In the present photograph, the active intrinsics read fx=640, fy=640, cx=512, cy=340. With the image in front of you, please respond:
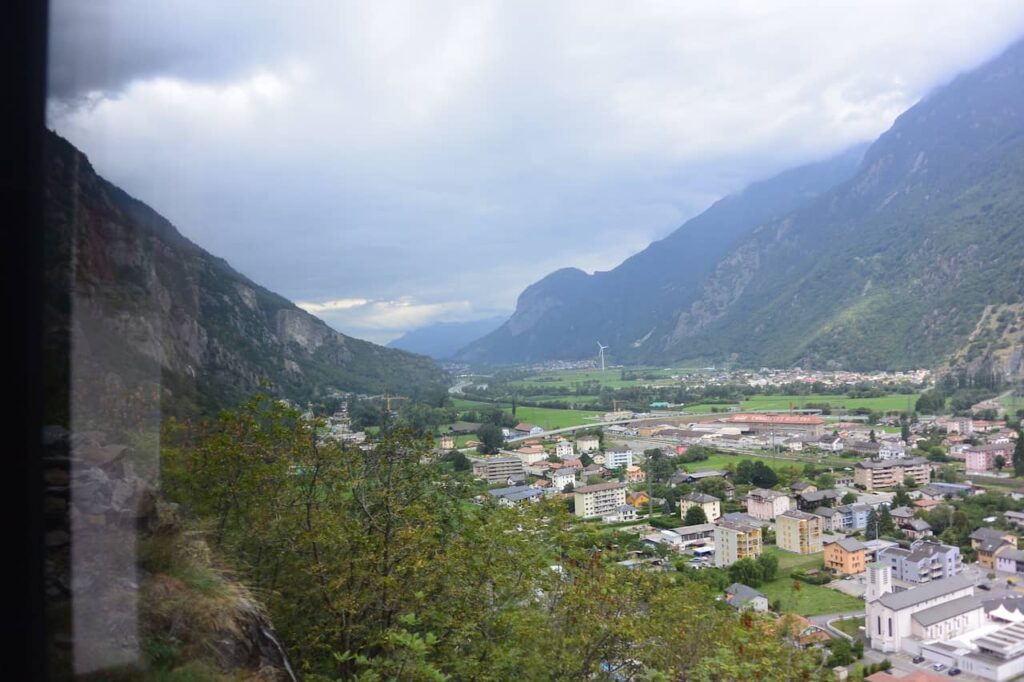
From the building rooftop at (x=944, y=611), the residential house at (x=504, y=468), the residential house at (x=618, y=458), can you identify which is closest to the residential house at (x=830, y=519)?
the building rooftop at (x=944, y=611)

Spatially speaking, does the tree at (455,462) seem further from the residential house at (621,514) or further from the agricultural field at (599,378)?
the agricultural field at (599,378)

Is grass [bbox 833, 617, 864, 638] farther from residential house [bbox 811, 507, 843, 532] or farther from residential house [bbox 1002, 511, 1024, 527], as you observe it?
residential house [bbox 1002, 511, 1024, 527]

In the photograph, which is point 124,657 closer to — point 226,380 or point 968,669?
point 226,380

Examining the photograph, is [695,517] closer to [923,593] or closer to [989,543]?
[923,593]

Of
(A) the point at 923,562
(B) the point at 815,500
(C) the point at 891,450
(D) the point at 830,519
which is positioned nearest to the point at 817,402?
(C) the point at 891,450

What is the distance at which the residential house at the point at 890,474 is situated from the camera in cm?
1852

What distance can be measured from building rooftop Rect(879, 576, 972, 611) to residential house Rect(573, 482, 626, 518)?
6206mm

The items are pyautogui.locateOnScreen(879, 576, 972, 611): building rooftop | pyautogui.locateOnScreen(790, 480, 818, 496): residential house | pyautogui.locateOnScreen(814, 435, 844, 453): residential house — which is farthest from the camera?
pyautogui.locateOnScreen(814, 435, 844, 453): residential house

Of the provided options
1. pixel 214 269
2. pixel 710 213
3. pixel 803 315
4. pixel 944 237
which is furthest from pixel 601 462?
pixel 710 213

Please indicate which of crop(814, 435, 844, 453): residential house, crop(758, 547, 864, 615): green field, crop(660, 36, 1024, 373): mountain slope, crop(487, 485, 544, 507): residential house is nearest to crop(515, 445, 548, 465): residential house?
crop(758, 547, 864, 615): green field

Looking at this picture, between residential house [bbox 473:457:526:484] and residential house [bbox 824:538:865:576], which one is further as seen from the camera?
residential house [bbox 473:457:526:484]

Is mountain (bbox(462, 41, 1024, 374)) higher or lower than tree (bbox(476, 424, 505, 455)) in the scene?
higher

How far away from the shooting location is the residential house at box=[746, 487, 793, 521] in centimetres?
1520

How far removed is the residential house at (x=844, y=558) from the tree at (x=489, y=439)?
28.6 ft
